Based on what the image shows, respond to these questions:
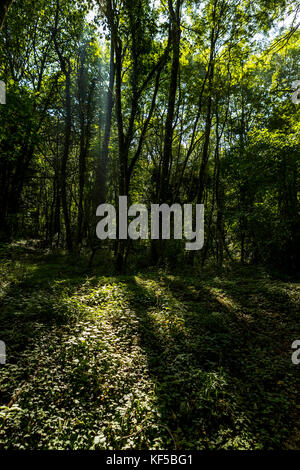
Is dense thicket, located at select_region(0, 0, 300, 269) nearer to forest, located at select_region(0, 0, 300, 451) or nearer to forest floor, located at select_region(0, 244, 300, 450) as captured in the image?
forest, located at select_region(0, 0, 300, 451)

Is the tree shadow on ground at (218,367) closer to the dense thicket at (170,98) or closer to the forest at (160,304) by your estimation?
the forest at (160,304)

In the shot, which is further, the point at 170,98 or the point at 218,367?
the point at 170,98

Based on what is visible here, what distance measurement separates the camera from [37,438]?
99.0 inches

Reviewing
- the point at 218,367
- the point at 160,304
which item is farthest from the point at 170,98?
the point at 218,367

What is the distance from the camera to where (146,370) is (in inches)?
150

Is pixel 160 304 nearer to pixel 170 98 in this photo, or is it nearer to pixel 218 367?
pixel 218 367

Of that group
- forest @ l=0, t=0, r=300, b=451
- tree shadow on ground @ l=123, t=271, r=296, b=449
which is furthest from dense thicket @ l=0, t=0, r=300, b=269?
tree shadow on ground @ l=123, t=271, r=296, b=449

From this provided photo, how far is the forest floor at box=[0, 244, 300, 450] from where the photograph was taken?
2693 millimetres

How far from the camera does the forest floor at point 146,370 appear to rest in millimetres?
2693

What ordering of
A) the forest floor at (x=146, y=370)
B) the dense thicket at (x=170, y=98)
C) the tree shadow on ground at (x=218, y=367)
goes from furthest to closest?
the dense thicket at (x=170, y=98)
the tree shadow on ground at (x=218, y=367)
the forest floor at (x=146, y=370)

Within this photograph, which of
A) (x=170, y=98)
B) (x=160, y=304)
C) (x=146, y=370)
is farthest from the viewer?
(x=170, y=98)

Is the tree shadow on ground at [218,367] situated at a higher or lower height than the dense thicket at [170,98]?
lower

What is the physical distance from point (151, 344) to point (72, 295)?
306cm

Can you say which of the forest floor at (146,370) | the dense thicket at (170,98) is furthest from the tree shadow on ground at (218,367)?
the dense thicket at (170,98)
